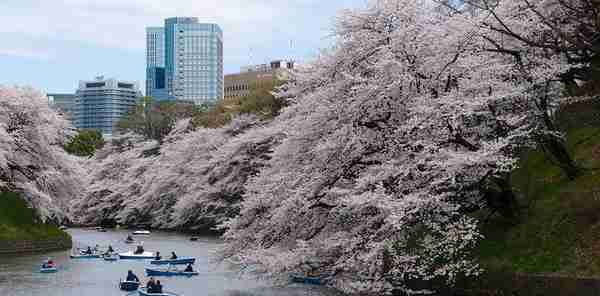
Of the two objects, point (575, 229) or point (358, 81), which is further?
point (358, 81)

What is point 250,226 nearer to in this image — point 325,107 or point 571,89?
point 325,107

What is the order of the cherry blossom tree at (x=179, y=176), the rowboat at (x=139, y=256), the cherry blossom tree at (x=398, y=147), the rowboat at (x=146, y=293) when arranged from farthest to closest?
the cherry blossom tree at (x=179, y=176) → the rowboat at (x=139, y=256) → the rowboat at (x=146, y=293) → the cherry blossom tree at (x=398, y=147)

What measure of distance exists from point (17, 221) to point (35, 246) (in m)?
2.05

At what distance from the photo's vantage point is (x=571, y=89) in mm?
35531

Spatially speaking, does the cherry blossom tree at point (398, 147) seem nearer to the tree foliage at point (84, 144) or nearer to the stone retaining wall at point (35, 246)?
the stone retaining wall at point (35, 246)

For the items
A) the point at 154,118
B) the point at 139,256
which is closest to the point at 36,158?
the point at 139,256

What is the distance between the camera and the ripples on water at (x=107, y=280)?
34.3 m

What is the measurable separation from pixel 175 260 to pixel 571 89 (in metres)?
22.3

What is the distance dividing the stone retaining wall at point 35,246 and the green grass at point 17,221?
0.32 m

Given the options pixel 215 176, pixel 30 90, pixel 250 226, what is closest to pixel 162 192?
pixel 215 176

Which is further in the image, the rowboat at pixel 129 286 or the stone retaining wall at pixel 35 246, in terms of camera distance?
the stone retaining wall at pixel 35 246

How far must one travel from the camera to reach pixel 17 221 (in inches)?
2167

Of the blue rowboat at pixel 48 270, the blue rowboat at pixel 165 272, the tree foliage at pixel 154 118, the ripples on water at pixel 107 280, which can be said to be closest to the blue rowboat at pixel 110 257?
the ripples on water at pixel 107 280

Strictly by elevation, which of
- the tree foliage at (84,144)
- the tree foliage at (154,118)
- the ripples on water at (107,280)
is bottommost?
the ripples on water at (107,280)
